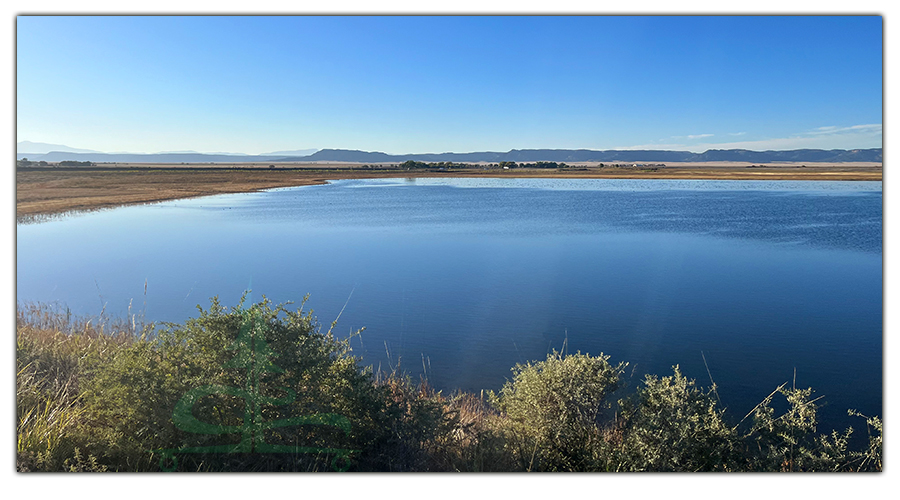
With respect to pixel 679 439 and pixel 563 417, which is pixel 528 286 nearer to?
pixel 563 417

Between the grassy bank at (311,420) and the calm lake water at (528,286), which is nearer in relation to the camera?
the grassy bank at (311,420)

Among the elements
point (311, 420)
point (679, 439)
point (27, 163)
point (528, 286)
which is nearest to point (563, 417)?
point (679, 439)

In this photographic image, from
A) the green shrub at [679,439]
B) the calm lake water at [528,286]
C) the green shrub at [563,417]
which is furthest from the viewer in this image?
the calm lake water at [528,286]

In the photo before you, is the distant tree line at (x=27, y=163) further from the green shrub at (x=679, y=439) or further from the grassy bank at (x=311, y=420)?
the green shrub at (x=679, y=439)

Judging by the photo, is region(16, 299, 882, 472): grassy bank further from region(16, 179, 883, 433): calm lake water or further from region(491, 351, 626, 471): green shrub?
region(16, 179, 883, 433): calm lake water

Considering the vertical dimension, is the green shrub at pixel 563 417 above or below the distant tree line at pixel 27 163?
below

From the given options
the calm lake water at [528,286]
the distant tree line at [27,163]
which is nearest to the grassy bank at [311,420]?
the distant tree line at [27,163]

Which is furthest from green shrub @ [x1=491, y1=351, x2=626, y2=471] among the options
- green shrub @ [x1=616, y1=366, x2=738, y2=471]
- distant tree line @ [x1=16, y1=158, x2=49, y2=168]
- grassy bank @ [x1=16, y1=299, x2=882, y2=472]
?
distant tree line @ [x1=16, y1=158, x2=49, y2=168]
